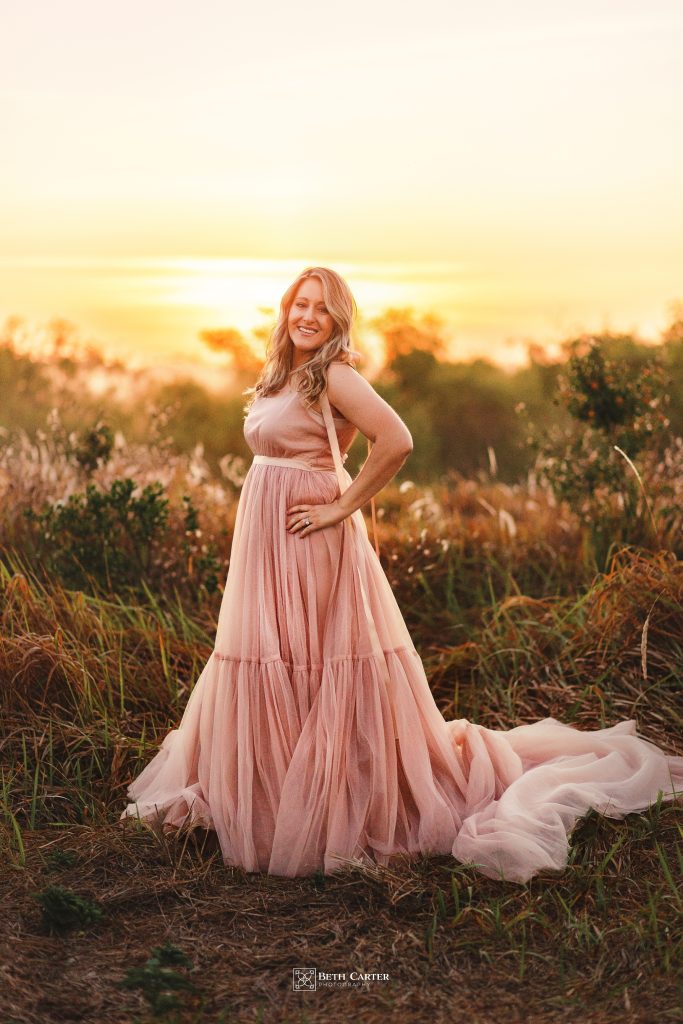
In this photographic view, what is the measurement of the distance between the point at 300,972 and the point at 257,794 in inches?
31.5

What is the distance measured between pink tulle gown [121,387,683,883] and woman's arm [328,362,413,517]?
0.42ft

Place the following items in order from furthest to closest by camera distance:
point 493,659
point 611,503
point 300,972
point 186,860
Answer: point 611,503
point 493,659
point 186,860
point 300,972

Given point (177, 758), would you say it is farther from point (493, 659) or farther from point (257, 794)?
point (493, 659)

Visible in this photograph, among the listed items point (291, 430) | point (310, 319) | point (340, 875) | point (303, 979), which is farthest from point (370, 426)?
point (303, 979)

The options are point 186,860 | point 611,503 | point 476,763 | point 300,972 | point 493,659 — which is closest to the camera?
point 300,972

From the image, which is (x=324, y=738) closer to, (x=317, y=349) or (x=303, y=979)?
(x=303, y=979)

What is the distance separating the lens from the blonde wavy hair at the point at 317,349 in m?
3.71

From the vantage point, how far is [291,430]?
12.4 ft

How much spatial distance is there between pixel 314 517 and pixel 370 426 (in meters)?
0.39

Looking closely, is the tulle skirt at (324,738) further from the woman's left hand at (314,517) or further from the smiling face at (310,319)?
the smiling face at (310,319)

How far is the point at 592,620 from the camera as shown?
16.9 feet

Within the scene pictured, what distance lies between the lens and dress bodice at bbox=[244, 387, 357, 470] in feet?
12.3

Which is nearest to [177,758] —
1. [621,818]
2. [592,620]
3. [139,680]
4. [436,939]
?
[139,680]

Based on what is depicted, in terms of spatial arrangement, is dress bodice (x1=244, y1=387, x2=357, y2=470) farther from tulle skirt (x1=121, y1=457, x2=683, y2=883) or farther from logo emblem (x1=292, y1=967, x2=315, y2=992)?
logo emblem (x1=292, y1=967, x2=315, y2=992)
